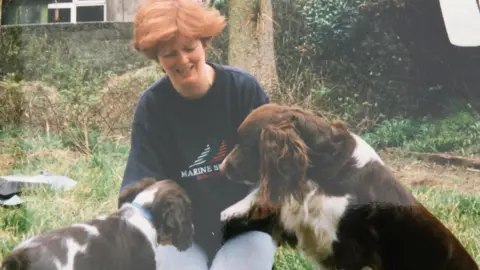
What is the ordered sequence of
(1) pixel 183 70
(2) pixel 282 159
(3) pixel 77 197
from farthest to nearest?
(3) pixel 77 197 < (1) pixel 183 70 < (2) pixel 282 159

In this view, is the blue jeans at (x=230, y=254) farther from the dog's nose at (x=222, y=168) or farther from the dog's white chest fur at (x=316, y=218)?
the dog's nose at (x=222, y=168)

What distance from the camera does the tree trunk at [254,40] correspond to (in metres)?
2.19

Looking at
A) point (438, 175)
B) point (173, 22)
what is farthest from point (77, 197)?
point (438, 175)

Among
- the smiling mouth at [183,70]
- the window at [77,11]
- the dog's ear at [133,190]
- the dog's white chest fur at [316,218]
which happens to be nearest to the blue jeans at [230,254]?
the dog's white chest fur at [316,218]

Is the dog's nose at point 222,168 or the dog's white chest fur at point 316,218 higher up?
the dog's nose at point 222,168

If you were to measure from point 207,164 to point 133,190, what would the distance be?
30 centimetres

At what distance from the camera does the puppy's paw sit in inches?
83.7

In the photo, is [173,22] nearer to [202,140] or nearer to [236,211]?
[202,140]

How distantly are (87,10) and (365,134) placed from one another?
1.21 metres

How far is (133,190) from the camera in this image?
2.19 meters

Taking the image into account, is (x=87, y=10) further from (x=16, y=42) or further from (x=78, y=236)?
(x=78, y=236)

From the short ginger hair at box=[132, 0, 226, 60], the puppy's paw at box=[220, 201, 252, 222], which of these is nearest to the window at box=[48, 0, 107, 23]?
the short ginger hair at box=[132, 0, 226, 60]

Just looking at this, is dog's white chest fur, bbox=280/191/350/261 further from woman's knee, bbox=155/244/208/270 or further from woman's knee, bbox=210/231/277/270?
woman's knee, bbox=155/244/208/270

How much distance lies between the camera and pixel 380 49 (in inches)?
88.1
